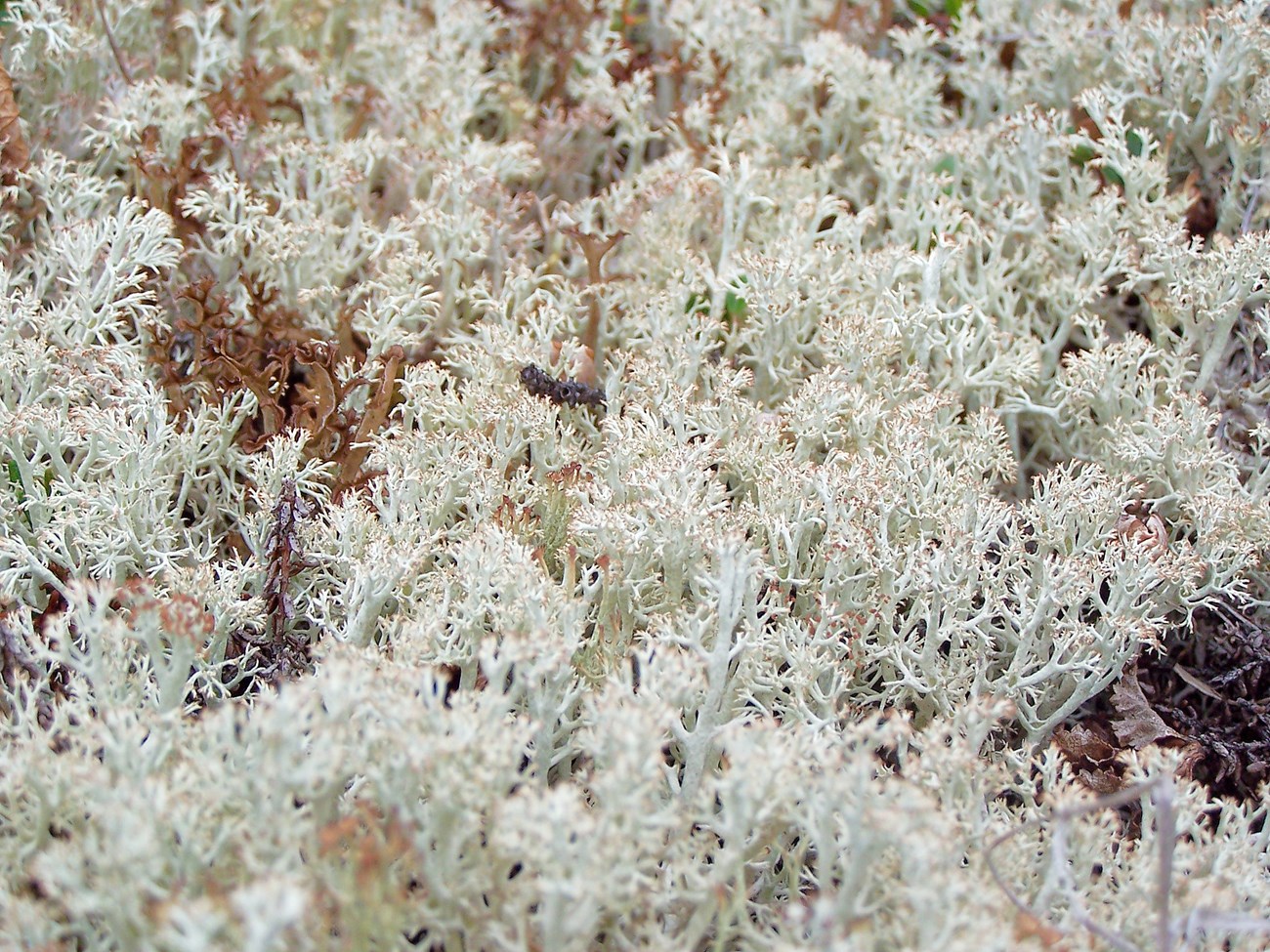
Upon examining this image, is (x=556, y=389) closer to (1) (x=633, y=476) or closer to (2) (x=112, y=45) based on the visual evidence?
(1) (x=633, y=476)

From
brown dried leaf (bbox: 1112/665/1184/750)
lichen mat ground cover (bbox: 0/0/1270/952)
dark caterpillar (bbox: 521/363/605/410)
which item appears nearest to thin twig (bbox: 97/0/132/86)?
lichen mat ground cover (bbox: 0/0/1270/952)

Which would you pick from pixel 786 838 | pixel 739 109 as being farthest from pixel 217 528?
pixel 739 109

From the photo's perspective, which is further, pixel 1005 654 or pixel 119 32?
pixel 119 32

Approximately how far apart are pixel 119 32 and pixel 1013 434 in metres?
2.71

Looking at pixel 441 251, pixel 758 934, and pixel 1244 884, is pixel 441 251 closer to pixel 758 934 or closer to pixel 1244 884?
pixel 758 934

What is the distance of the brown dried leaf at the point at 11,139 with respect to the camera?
2771mm

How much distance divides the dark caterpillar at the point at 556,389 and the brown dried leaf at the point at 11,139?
1419 mm

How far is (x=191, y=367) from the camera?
259cm

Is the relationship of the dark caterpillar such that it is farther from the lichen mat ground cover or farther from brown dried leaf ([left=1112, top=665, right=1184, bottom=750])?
brown dried leaf ([left=1112, top=665, right=1184, bottom=750])

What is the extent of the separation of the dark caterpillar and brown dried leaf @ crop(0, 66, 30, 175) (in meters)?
1.42

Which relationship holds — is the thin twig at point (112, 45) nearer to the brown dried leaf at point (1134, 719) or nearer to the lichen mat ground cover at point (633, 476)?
the lichen mat ground cover at point (633, 476)

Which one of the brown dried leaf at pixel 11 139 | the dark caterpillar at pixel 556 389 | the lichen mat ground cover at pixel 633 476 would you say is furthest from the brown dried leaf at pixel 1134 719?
the brown dried leaf at pixel 11 139

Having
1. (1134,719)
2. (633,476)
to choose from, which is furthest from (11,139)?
(1134,719)

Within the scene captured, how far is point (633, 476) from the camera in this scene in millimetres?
2225
